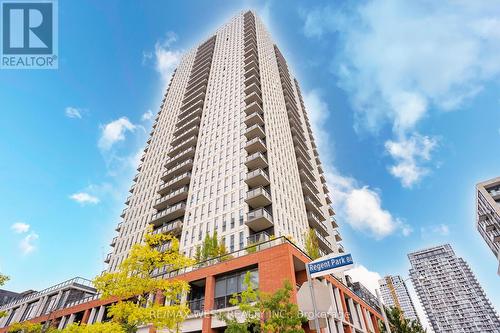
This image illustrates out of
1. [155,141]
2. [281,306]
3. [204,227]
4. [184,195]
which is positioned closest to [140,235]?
[184,195]

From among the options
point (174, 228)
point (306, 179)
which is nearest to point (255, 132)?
point (306, 179)

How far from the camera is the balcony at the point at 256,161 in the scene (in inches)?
1640

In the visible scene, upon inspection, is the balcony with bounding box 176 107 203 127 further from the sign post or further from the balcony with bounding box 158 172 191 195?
the sign post

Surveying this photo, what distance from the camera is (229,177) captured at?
4247 cm

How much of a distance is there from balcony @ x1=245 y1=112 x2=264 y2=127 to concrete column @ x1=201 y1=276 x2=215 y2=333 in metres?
31.7

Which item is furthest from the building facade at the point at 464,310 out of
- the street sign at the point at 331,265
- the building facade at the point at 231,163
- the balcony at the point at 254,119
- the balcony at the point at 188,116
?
the street sign at the point at 331,265

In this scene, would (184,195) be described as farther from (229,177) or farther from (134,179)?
(134,179)

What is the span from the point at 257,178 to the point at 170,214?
1653cm

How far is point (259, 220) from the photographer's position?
34.4 meters

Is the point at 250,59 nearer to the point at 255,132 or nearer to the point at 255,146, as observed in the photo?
the point at 255,132

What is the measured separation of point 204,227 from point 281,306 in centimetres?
2630

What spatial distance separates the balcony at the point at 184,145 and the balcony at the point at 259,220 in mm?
24588

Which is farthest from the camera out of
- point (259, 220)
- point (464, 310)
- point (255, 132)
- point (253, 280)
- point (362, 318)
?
point (464, 310)

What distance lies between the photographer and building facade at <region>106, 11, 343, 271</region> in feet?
127
